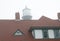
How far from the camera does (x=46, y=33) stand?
35.3 metres

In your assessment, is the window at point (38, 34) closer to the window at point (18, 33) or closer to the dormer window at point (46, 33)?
the dormer window at point (46, 33)

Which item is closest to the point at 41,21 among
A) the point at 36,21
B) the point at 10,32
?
the point at 36,21

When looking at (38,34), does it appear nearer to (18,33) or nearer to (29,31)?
(29,31)

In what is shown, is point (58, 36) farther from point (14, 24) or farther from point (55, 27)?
point (14, 24)

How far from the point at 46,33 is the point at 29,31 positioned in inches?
111

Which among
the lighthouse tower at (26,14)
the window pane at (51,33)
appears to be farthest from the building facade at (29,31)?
the lighthouse tower at (26,14)

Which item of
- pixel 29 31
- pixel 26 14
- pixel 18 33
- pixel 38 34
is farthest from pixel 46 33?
pixel 26 14

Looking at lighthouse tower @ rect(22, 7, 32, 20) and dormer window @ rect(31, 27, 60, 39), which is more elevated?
lighthouse tower @ rect(22, 7, 32, 20)

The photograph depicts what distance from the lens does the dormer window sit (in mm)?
34938

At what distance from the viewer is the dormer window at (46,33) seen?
34938 millimetres

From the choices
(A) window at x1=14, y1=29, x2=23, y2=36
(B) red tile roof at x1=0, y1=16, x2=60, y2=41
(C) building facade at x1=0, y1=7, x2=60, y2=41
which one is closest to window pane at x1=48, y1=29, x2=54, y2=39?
(C) building facade at x1=0, y1=7, x2=60, y2=41

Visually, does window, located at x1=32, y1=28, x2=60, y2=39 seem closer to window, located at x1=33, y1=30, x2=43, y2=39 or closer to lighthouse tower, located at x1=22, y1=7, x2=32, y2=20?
window, located at x1=33, y1=30, x2=43, y2=39

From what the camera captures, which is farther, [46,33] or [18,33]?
[18,33]

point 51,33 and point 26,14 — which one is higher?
point 26,14
